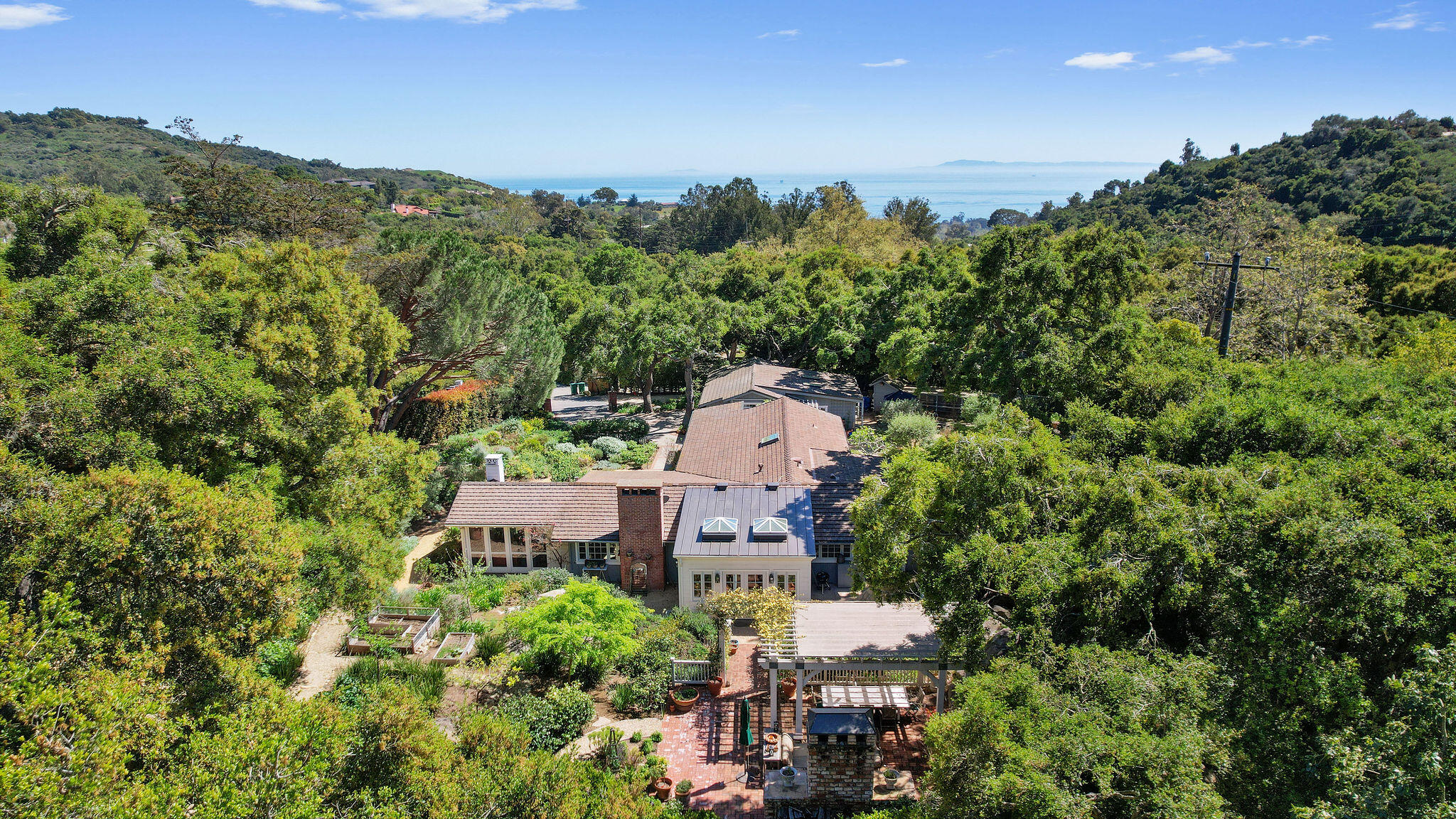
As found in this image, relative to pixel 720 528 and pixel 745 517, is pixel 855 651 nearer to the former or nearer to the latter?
pixel 720 528

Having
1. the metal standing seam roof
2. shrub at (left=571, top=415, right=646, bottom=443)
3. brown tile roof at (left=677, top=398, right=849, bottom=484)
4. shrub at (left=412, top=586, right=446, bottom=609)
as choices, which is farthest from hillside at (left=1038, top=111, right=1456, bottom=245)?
shrub at (left=412, top=586, right=446, bottom=609)

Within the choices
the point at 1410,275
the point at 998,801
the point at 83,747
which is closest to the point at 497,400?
the point at 83,747

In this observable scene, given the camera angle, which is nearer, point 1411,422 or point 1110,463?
point 1411,422

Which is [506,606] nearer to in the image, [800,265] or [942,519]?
[942,519]

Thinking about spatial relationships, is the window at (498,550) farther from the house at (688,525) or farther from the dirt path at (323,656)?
the dirt path at (323,656)

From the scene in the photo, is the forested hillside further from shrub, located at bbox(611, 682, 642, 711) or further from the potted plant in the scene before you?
the potted plant

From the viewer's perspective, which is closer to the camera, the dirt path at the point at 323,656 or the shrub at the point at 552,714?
the shrub at the point at 552,714

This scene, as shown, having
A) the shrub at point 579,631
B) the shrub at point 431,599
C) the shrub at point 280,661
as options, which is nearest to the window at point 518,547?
the shrub at point 431,599
